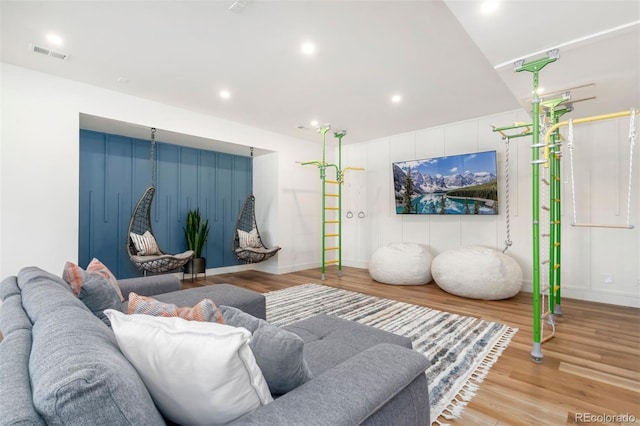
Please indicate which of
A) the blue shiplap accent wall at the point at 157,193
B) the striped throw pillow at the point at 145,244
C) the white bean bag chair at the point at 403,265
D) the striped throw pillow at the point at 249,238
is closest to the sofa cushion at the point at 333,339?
the white bean bag chair at the point at 403,265

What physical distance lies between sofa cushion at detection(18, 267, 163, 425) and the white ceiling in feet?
7.58

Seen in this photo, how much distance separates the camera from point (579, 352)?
96.1 inches

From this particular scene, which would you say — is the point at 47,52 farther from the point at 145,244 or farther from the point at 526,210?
the point at 526,210

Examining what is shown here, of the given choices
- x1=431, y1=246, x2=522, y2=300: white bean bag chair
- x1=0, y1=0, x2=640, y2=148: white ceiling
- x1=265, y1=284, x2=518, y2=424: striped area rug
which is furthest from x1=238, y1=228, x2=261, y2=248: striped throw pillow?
x1=431, y1=246, x2=522, y2=300: white bean bag chair

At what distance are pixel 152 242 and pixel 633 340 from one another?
533 centimetres

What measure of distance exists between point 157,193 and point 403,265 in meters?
3.95

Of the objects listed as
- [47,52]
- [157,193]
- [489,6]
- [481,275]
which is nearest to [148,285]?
[47,52]

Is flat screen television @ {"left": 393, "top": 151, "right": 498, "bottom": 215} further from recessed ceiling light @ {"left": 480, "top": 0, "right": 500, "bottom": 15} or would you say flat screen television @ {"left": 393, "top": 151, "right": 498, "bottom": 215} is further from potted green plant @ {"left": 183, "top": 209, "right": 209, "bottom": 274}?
potted green plant @ {"left": 183, "top": 209, "right": 209, "bottom": 274}

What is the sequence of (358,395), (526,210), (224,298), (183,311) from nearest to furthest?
(358,395) < (183,311) < (224,298) < (526,210)

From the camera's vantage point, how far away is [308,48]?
2814 mm

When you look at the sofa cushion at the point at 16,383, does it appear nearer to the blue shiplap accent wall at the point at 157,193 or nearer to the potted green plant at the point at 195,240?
the blue shiplap accent wall at the point at 157,193

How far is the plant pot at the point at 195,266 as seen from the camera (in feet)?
16.7

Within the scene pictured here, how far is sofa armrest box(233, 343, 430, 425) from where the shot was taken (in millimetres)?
808

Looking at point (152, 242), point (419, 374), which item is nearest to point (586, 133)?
point (419, 374)
